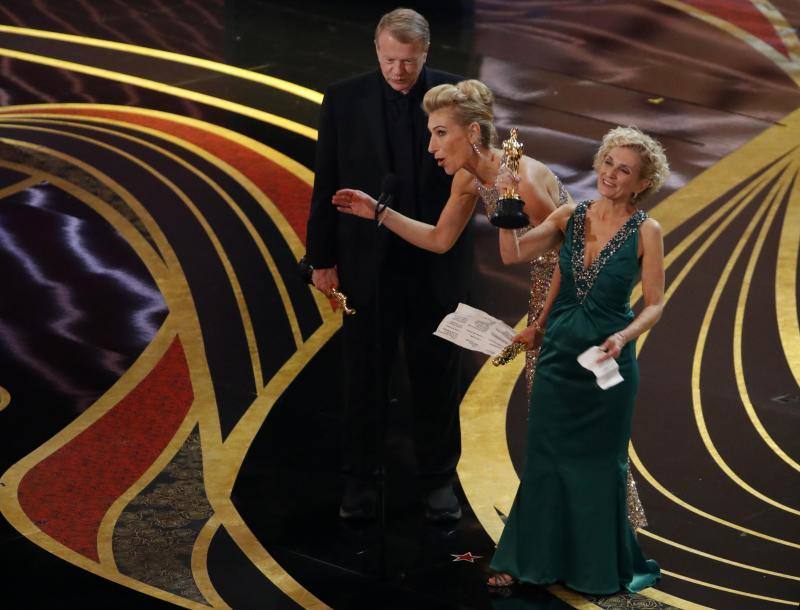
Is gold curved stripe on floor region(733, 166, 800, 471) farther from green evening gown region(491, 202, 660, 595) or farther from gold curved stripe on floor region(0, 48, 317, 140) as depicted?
gold curved stripe on floor region(0, 48, 317, 140)

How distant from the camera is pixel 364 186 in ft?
17.7

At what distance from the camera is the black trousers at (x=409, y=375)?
5473 millimetres

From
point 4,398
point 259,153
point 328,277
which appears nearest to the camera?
point 328,277

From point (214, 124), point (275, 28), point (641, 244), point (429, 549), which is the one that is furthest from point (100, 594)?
point (275, 28)

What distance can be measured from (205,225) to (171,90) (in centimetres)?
271

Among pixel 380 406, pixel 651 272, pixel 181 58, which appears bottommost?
pixel 380 406

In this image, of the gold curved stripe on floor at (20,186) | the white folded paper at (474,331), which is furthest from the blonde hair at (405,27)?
the gold curved stripe on floor at (20,186)

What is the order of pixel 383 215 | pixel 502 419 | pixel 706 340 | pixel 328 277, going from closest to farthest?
pixel 383 215, pixel 328 277, pixel 502 419, pixel 706 340

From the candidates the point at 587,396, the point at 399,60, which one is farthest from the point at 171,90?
the point at 587,396

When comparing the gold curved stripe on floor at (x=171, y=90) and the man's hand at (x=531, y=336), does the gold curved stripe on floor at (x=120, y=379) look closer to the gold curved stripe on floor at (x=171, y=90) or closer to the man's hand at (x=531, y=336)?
the man's hand at (x=531, y=336)

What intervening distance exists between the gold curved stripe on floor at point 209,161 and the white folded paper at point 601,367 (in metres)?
2.46

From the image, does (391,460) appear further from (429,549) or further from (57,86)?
(57,86)

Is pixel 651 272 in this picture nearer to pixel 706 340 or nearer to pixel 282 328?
pixel 706 340

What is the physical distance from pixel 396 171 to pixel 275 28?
7.67 meters
